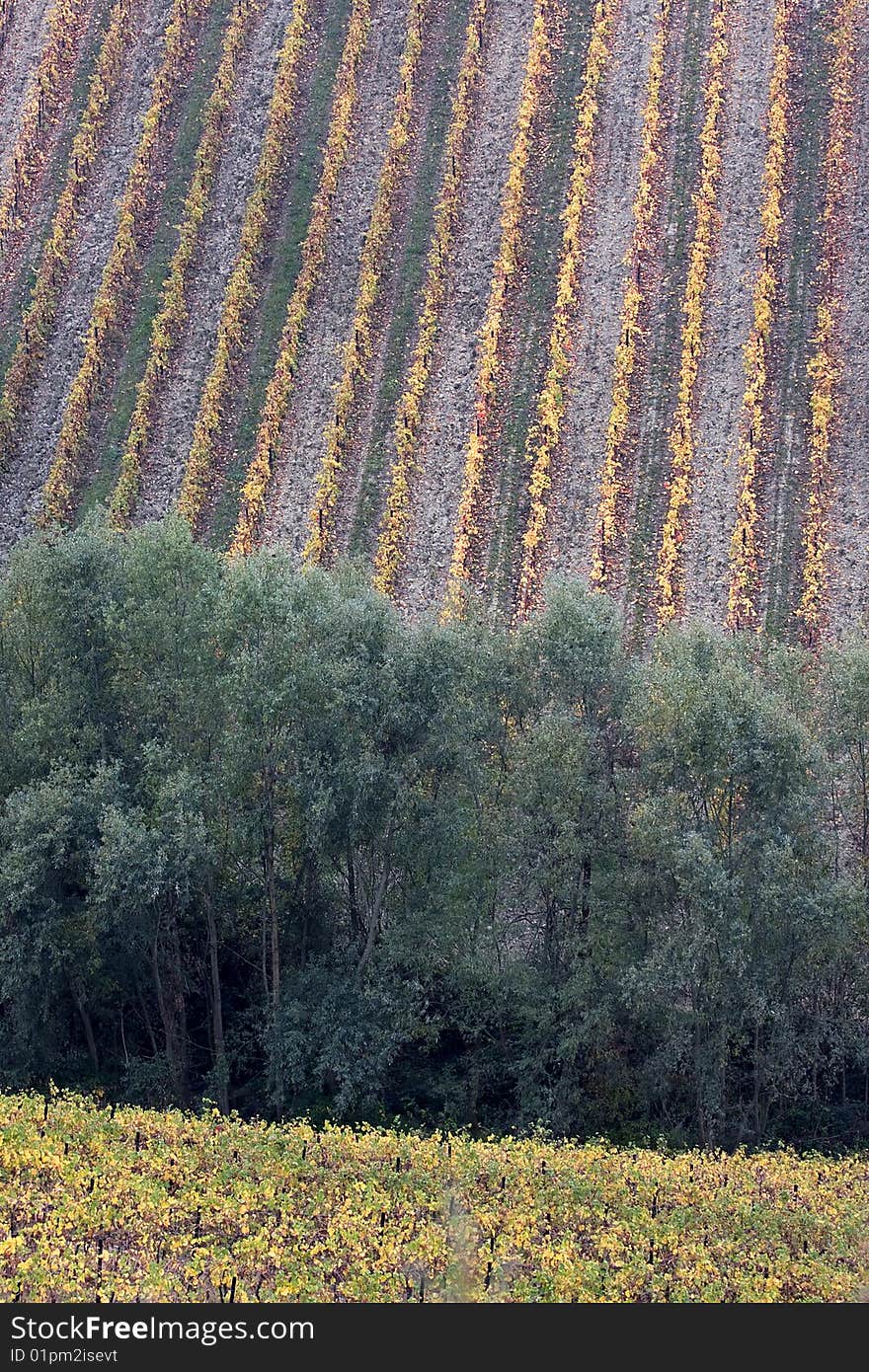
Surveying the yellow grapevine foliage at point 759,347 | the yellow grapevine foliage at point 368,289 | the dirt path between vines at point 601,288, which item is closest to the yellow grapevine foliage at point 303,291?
the yellow grapevine foliage at point 368,289

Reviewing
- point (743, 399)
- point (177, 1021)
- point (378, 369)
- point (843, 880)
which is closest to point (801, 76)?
point (743, 399)

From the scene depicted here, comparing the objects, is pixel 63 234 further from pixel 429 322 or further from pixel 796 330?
pixel 796 330

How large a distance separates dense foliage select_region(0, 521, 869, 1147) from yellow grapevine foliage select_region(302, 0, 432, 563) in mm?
19409

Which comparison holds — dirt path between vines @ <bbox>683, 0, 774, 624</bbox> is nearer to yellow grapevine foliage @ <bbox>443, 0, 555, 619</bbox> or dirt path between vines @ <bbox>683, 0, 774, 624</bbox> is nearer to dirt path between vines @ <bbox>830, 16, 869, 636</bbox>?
dirt path between vines @ <bbox>830, 16, 869, 636</bbox>

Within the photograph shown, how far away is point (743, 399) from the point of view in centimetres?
6694

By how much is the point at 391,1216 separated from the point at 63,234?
60.6 m

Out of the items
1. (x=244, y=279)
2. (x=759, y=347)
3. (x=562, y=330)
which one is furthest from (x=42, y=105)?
(x=759, y=347)

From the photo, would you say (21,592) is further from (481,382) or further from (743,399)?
(743,399)

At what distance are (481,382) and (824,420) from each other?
1544 centimetres

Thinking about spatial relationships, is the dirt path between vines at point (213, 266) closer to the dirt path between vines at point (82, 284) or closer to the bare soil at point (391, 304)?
the dirt path between vines at point (82, 284)

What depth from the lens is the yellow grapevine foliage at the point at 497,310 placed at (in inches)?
2511

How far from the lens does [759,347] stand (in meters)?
68.2

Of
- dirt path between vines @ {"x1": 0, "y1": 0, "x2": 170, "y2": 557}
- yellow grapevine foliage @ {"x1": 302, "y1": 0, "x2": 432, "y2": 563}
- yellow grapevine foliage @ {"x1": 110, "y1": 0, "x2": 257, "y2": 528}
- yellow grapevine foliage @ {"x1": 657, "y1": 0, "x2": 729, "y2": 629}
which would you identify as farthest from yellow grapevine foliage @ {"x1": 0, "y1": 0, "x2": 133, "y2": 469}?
yellow grapevine foliage @ {"x1": 657, "y1": 0, "x2": 729, "y2": 629}

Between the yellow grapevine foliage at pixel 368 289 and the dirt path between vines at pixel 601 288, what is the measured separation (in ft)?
32.6
